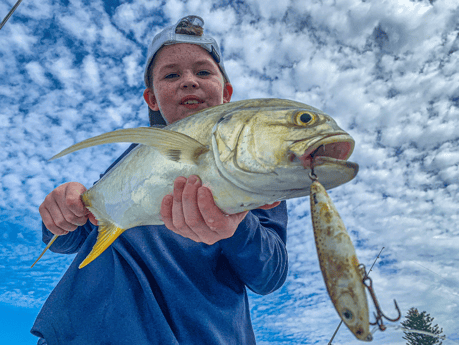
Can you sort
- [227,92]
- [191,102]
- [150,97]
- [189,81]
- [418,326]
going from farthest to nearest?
[418,326]
[227,92]
[150,97]
[191,102]
[189,81]

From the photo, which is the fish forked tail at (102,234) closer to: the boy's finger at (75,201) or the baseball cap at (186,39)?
the boy's finger at (75,201)

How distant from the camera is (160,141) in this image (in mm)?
1654

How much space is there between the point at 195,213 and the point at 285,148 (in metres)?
0.60

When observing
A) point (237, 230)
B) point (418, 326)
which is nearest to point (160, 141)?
point (237, 230)

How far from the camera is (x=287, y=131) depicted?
1478 millimetres

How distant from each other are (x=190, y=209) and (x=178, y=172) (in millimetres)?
229

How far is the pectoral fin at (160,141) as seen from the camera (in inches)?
61.9

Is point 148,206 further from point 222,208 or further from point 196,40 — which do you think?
point 196,40

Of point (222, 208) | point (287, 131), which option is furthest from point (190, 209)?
point (287, 131)

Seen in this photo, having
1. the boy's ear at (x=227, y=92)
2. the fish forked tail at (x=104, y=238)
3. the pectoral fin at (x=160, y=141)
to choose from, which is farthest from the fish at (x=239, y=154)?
the boy's ear at (x=227, y=92)

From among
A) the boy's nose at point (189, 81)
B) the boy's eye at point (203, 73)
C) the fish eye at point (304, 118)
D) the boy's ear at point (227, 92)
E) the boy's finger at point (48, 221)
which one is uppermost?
the boy's ear at point (227, 92)

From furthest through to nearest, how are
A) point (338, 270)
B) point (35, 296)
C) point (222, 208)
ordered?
point (35, 296) → point (222, 208) → point (338, 270)

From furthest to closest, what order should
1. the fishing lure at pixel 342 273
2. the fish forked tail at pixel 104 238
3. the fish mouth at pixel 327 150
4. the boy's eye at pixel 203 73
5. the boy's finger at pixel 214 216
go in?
1. the boy's eye at pixel 203 73
2. the fish forked tail at pixel 104 238
3. the boy's finger at pixel 214 216
4. the fish mouth at pixel 327 150
5. the fishing lure at pixel 342 273

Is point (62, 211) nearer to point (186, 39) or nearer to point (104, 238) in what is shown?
point (104, 238)
